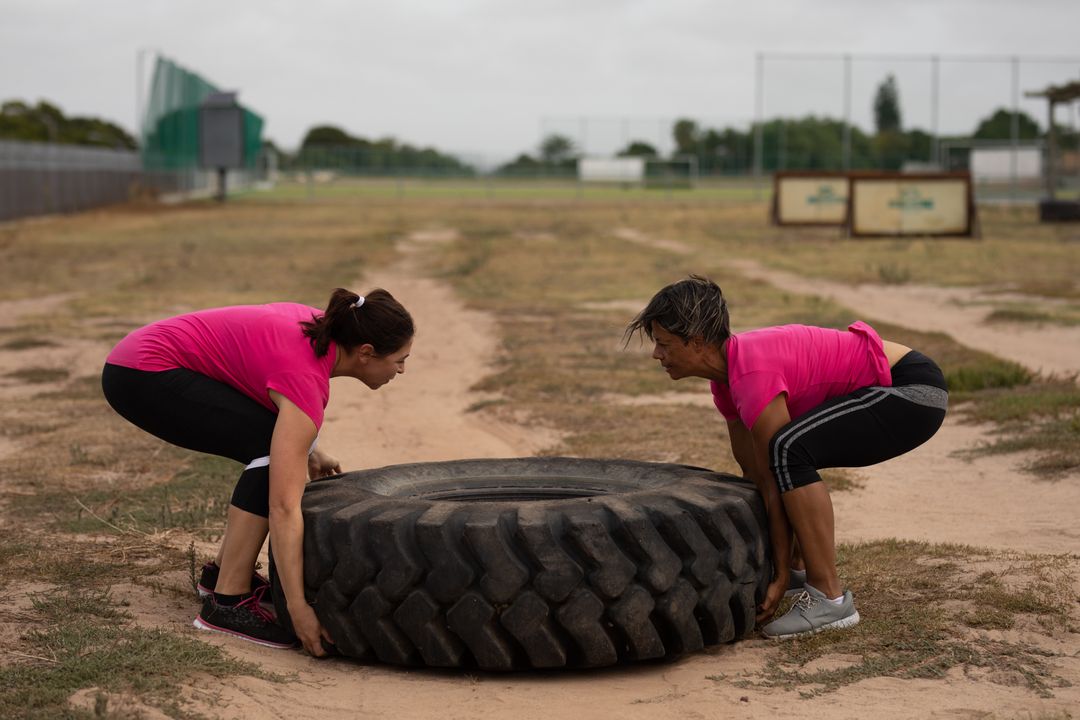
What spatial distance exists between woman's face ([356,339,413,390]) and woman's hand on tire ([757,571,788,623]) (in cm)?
144

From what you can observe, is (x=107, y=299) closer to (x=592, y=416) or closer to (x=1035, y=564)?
(x=592, y=416)

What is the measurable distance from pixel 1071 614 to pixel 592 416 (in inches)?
168

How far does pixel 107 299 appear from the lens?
15641mm

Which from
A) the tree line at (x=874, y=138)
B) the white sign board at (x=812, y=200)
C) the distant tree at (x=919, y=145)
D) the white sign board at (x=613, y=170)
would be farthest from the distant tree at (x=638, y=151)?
the white sign board at (x=812, y=200)

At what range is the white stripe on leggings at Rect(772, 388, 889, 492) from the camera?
177 inches

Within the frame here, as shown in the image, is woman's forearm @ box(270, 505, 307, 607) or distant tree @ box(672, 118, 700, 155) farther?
distant tree @ box(672, 118, 700, 155)

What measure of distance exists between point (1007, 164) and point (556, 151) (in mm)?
25681

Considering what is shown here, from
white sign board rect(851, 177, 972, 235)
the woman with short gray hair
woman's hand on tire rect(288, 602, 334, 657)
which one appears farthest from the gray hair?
white sign board rect(851, 177, 972, 235)

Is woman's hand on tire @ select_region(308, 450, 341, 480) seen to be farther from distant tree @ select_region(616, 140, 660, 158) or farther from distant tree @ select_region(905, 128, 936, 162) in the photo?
distant tree @ select_region(616, 140, 660, 158)

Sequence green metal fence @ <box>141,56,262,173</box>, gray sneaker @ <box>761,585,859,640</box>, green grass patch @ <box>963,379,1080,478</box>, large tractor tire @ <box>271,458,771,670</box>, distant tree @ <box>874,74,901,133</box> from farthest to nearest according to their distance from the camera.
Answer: green metal fence @ <box>141,56,262,173</box>, distant tree @ <box>874,74,901,133</box>, green grass patch @ <box>963,379,1080,478</box>, gray sneaker @ <box>761,585,859,640</box>, large tractor tire @ <box>271,458,771,670</box>

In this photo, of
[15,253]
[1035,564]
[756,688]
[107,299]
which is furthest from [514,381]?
[15,253]

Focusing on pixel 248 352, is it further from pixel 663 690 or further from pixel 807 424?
pixel 807 424

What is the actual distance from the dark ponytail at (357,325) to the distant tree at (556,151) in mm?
60264

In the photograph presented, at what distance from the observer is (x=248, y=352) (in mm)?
4535
